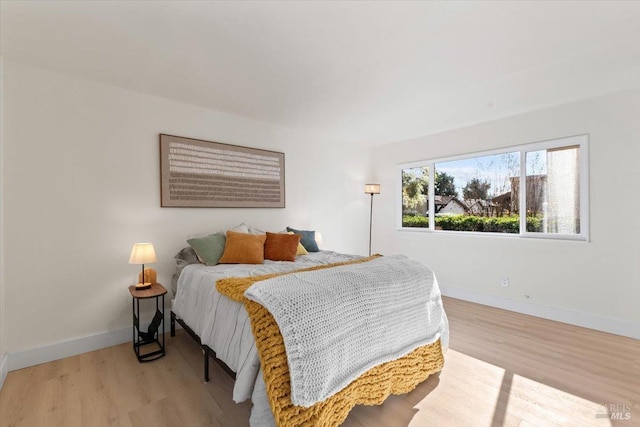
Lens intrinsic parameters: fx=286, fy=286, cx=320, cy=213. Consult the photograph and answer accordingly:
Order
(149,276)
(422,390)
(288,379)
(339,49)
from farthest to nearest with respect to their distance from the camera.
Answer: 1. (149,276)
2. (339,49)
3. (422,390)
4. (288,379)

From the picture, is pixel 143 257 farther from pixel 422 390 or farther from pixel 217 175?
pixel 422 390

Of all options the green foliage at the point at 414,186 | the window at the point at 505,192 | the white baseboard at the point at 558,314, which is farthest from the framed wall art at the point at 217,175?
the white baseboard at the point at 558,314

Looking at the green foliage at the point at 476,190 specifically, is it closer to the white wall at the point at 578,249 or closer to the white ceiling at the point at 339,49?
the white wall at the point at 578,249

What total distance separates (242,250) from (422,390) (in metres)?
1.87

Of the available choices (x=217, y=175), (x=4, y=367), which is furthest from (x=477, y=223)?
(x=4, y=367)

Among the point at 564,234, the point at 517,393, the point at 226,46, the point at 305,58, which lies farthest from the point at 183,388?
the point at 564,234

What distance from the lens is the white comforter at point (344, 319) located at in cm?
135

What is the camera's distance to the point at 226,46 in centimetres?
205

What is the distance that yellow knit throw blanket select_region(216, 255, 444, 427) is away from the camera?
132cm

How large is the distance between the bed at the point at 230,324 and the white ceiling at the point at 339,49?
1.63 m

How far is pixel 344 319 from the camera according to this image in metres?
1.53

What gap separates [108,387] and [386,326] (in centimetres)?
196

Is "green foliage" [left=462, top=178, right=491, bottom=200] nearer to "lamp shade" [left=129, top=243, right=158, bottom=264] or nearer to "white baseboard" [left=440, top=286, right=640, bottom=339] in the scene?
"white baseboard" [left=440, top=286, right=640, bottom=339]

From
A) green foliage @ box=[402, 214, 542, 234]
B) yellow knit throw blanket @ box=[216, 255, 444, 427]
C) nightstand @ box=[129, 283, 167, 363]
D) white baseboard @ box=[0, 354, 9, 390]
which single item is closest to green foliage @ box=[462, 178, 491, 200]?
green foliage @ box=[402, 214, 542, 234]
